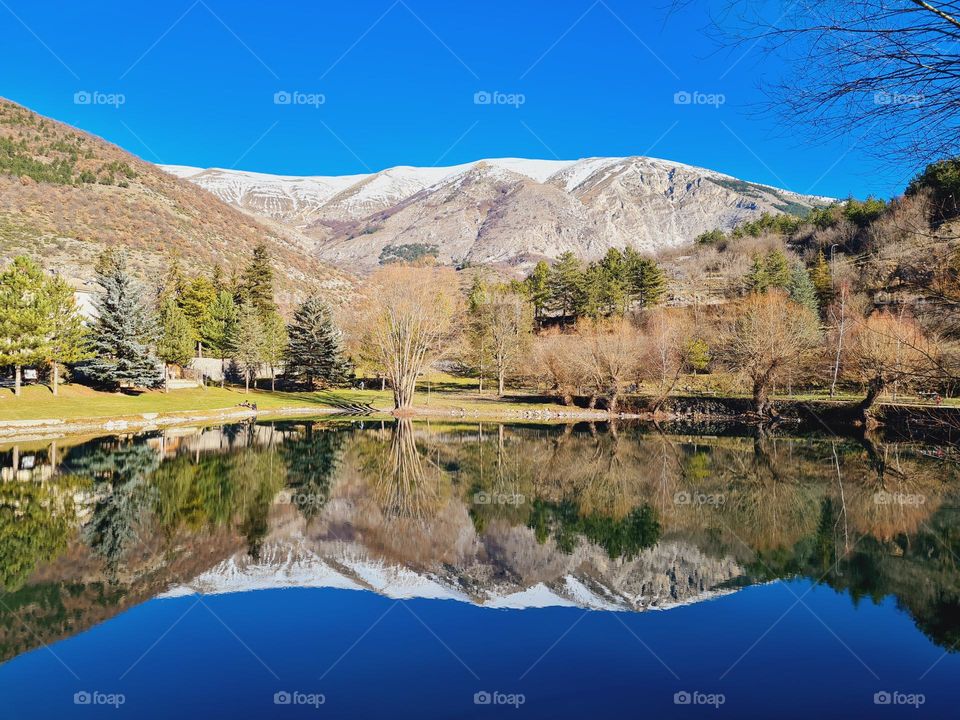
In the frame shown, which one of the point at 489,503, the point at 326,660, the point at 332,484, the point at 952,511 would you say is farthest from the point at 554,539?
the point at 952,511

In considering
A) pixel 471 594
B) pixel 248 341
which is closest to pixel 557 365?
pixel 248 341

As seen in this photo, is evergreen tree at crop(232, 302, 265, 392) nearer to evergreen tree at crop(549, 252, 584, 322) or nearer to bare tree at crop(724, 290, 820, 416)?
evergreen tree at crop(549, 252, 584, 322)

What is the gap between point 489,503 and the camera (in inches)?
690

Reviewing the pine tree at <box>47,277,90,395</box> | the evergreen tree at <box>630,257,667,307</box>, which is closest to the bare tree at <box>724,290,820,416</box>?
the evergreen tree at <box>630,257,667,307</box>

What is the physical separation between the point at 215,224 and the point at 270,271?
63318mm

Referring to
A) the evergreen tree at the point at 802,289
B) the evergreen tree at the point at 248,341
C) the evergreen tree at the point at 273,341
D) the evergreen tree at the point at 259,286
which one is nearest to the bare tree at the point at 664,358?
the evergreen tree at the point at 802,289

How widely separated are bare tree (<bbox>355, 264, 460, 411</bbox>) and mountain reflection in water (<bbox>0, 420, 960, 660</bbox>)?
1888 cm

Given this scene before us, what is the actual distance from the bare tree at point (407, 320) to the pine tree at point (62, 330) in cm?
1849

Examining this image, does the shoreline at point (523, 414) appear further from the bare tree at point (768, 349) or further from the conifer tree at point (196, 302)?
the conifer tree at point (196, 302)

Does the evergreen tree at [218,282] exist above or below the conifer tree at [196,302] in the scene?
above

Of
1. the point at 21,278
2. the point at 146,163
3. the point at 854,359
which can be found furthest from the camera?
the point at 146,163

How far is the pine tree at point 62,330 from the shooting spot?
36.5 metres

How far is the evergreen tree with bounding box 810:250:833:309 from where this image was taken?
69625 mm

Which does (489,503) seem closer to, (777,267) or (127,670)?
(127,670)
